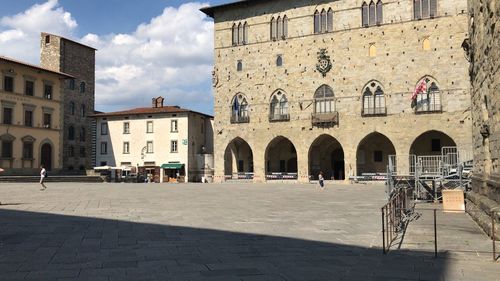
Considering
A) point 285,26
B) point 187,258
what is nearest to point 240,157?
point 285,26

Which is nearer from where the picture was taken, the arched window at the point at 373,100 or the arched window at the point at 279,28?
the arched window at the point at 373,100

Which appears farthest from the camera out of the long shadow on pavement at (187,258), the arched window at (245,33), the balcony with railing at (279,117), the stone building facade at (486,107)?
the arched window at (245,33)

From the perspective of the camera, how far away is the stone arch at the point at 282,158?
47.9 m

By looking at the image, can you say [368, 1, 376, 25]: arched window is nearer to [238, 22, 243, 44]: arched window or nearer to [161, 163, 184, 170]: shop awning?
[238, 22, 243, 44]: arched window

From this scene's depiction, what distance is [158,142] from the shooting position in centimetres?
5312

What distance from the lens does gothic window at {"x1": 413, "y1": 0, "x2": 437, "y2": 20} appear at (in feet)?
124

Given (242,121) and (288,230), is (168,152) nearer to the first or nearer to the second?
(242,121)

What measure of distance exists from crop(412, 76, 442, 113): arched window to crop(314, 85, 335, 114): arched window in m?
7.07

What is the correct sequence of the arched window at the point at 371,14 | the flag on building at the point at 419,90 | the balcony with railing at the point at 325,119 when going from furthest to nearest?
the balcony with railing at the point at 325,119
the arched window at the point at 371,14
the flag on building at the point at 419,90

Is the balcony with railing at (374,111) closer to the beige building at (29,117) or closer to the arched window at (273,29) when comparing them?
the arched window at (273,29)

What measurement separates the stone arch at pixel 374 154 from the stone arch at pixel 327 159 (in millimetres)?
2578

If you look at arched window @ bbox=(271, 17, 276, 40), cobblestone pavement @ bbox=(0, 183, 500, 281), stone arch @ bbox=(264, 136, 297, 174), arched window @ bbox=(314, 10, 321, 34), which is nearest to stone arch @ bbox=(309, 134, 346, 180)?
stone arch @ bbox=(264, 136, 297, 174)

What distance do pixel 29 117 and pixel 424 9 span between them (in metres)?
37.7

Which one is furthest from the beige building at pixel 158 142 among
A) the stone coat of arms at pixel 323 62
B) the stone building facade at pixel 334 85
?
the stone coat of arms at pixel 323 62
